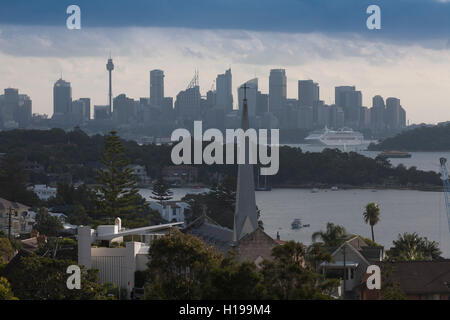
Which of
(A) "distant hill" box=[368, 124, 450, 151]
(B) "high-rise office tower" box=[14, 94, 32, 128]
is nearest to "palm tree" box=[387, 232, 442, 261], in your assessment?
(A) "distant hill" box=[368, 124, 450, 151]

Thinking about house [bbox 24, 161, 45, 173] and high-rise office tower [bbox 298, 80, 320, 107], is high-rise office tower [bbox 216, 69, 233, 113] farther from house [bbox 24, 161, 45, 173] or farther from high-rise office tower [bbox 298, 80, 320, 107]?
house [bbox 24, 161, 45, 173]

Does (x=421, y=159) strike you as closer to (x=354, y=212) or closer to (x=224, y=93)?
(x=224, y=93)

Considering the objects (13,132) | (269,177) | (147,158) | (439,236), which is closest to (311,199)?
(269,177)

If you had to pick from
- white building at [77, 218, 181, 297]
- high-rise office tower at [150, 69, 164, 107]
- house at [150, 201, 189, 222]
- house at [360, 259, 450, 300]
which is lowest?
house at [150, 201, 189, 222]

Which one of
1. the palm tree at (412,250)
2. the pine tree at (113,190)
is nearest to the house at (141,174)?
the pine tree at (113,190)

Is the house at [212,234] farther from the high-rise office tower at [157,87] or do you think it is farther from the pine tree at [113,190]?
the high-rise office tower at [157,87]

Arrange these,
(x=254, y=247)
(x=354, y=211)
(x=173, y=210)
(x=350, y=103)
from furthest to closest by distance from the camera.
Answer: (x=350, y=103)
(x=354, y=211)
(x=173, y=210)
(x=254, y=247)

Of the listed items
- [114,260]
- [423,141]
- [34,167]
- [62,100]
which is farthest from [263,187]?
[62,100]
